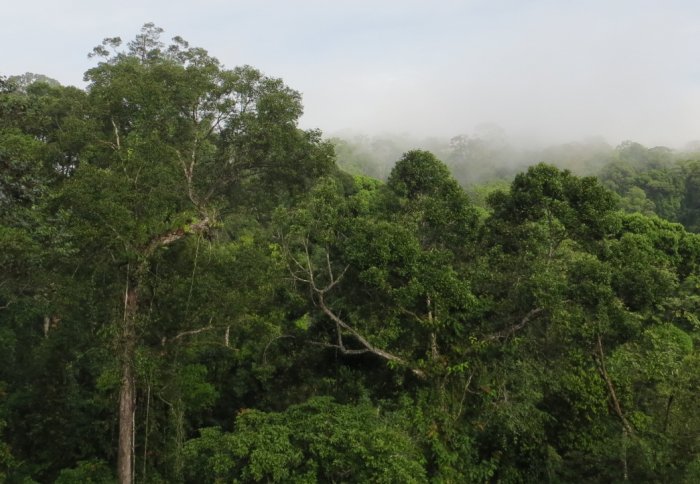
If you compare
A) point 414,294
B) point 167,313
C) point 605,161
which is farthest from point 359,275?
point 605,161

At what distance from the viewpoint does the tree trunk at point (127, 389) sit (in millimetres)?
9859

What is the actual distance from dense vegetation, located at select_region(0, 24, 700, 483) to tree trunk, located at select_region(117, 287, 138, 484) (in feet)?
0.14

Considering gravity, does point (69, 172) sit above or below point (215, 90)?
below

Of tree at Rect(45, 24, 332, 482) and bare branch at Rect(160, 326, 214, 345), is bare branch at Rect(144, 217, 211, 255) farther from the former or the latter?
bare branch at Rect(160, 326, 214, 345)

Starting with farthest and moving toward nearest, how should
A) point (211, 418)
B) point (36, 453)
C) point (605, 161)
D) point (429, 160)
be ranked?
point (605, 161)
point (211, 418)
point (36, 453)
point (429, 160)

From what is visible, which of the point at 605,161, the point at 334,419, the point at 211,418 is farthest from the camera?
the point at 605,161

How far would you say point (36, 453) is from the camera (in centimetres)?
1330

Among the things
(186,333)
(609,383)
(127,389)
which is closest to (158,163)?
(186,333)

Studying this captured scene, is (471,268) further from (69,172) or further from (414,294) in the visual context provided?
(69,172)

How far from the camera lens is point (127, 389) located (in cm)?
1003

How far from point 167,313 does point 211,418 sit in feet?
18.8

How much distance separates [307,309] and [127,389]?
164 inches

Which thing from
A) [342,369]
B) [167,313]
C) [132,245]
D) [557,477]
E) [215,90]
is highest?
[215,90]

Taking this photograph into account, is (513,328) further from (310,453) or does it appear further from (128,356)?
(128,356)
